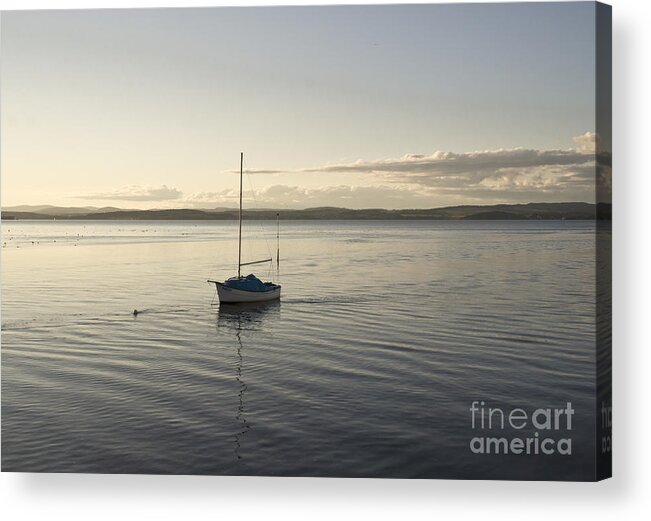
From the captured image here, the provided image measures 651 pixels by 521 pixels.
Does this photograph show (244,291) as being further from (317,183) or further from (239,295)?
(317,183)

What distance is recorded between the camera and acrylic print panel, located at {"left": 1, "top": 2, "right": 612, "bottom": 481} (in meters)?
10.8

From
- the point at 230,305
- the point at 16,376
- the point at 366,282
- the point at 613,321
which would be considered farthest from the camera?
the point at 366,282

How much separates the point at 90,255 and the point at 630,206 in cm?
4393

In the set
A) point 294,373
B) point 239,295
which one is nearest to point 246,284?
point 239,295

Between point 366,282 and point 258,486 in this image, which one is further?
point 366,282

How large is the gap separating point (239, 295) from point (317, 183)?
46.0 feet

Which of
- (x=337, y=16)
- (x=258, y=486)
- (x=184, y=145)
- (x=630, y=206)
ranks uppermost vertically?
(x=337, y=16)

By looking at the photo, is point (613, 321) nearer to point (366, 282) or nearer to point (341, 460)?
point (341, 460)

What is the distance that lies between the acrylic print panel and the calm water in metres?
0.07

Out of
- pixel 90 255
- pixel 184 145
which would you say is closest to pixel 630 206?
pixel 184 145

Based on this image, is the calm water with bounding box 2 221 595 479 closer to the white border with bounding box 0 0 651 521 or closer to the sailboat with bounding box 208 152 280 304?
the white border with bounding box 0 0 651 521

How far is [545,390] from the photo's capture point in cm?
1434

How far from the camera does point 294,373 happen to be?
16.4 meters

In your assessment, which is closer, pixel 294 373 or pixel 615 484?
pixel 615 484
